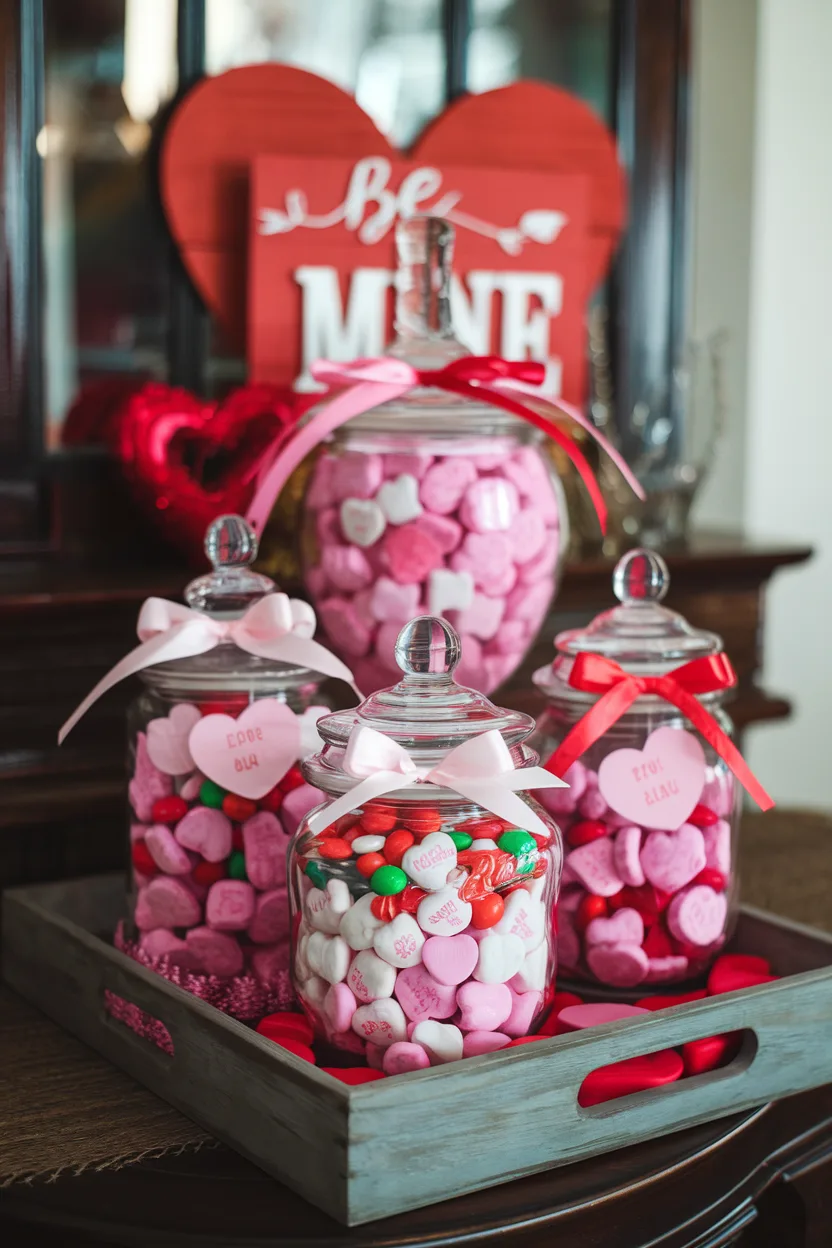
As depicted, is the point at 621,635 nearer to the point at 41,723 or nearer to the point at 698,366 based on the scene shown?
the point at 41,723

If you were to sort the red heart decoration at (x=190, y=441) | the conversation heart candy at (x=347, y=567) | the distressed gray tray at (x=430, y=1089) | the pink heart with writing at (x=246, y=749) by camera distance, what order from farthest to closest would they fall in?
the red heart decoration at (x=190, y=441), the conversation heart candy at (x=347, y=567), the pink heart with writing at (x=246, y=749), the distressed gray tray at (x=430, y=1089)

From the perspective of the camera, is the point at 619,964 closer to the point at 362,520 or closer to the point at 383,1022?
the point at 383,1022

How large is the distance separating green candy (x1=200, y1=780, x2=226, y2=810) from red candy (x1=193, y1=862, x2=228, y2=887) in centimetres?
3

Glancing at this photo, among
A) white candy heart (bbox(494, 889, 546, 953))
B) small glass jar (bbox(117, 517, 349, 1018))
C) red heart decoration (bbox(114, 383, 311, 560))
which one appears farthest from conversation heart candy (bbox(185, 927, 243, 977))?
red heart decoration (bbox(114, 383, 311, 560))

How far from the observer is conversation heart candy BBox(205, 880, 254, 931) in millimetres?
853

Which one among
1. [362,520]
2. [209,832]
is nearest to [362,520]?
[362,520]

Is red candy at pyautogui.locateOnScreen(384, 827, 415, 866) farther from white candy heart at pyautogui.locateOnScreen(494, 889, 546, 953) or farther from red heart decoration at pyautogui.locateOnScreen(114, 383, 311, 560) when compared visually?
red heart decoration at pyautogui.locateOnScreen(114, 383, 311, 560)

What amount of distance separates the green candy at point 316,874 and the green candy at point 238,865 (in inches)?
4.6

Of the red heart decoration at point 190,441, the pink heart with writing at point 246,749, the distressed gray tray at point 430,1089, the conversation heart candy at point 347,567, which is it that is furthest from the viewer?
the red heart decoration at point 190,441

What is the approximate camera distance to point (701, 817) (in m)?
0.87

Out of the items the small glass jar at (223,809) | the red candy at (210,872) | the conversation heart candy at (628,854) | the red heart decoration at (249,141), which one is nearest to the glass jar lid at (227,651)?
the small glass jar at (223,809)

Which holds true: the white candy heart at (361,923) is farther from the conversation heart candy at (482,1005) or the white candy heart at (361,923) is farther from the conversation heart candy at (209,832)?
the conversation heart candy at (209,832)

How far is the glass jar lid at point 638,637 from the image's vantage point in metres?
0.89

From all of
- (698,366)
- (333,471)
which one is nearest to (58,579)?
(333,471)
